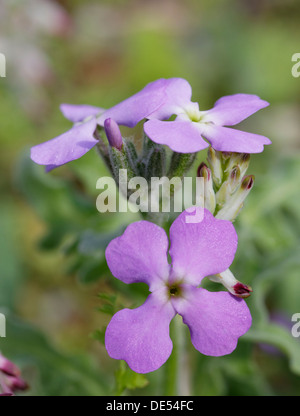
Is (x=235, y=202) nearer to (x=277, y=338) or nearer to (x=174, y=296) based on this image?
(x=174, y=296)

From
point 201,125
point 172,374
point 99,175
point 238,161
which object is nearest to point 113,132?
point 201,125

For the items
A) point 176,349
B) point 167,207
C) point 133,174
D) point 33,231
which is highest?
point 133,174

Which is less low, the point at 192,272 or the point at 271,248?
the point at 192,272

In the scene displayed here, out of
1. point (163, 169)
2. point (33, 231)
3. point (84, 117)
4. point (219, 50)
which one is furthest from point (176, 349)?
point (219, 50)

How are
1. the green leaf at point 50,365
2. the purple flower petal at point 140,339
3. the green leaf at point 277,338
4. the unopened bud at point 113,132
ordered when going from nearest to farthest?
1. the purple flower petal at point 140,339
2. the unopened bud at point 113,132
3. the green leaf at point 277,338
4. the green leaf at point 50,365

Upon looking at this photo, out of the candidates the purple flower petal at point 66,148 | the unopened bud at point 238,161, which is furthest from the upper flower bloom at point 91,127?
the unopened bud at point 238,161

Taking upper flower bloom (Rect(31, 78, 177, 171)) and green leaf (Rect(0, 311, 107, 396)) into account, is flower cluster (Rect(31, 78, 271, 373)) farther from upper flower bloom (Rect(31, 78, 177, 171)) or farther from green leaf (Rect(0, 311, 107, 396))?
green leaf (Rect(0, 311, 107, 396))

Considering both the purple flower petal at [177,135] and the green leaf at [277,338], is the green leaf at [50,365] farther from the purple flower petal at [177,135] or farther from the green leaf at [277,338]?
the purple flower petal at [177,135]

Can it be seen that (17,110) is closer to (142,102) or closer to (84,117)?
(84,117)
